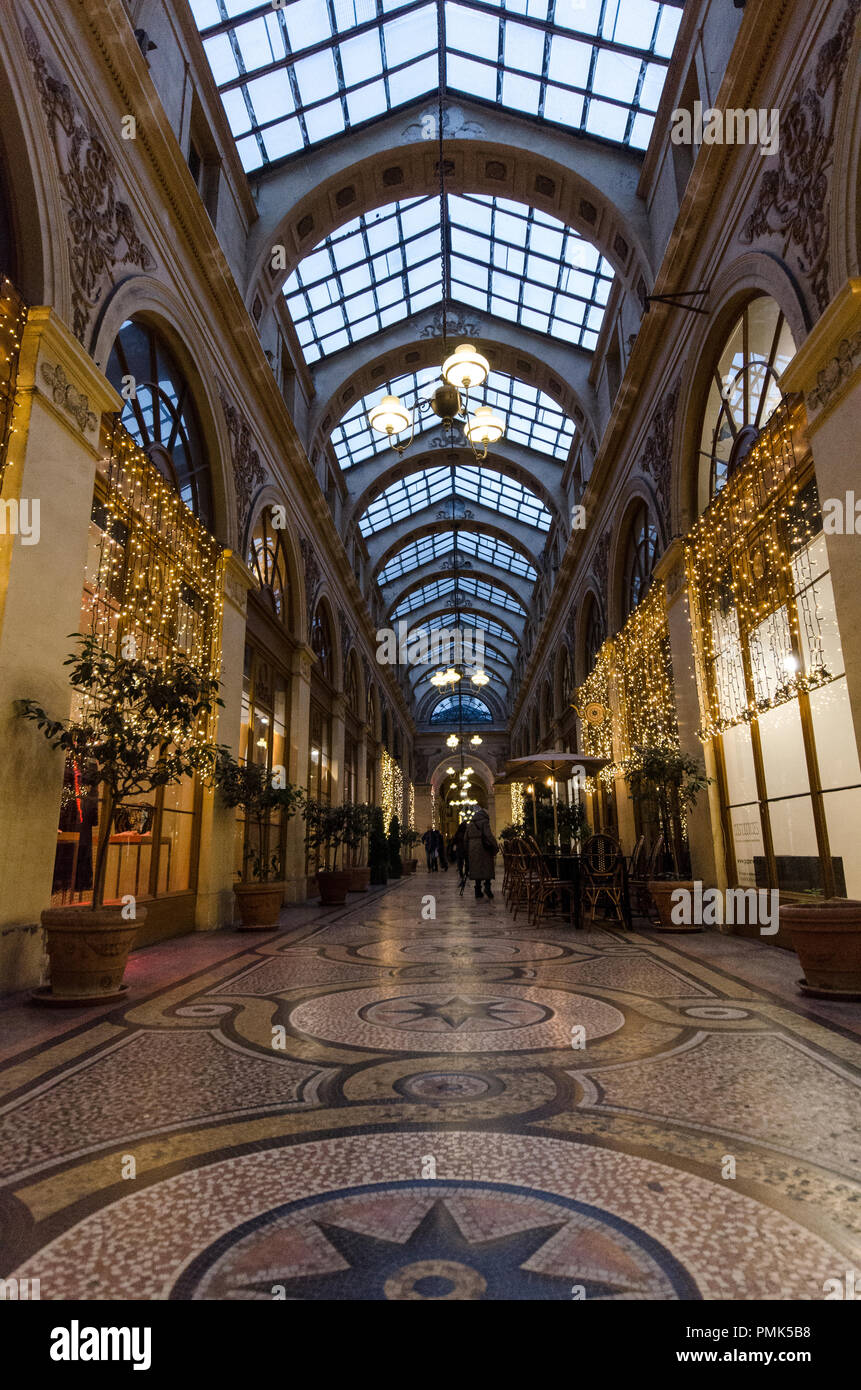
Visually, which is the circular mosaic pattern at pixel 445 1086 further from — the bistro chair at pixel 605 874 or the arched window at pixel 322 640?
the arched window at pixel 322 640

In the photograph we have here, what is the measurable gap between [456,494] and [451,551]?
13.3ft

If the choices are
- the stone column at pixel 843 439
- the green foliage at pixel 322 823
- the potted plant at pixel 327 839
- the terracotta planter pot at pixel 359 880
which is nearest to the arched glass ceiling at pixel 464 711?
the terracotta planter pot at pixel 359 880

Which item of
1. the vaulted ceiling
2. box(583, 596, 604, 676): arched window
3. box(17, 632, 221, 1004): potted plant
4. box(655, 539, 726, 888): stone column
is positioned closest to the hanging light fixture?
the vaulted ceiling

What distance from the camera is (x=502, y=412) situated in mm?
15852

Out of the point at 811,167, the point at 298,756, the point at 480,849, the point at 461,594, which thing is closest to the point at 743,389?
the point at 811,167

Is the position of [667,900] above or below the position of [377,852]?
below

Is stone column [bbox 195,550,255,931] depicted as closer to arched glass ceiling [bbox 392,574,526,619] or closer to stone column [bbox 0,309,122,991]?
stone column [bbox 0,309,122,991]

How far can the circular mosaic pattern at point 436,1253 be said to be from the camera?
1.25 meters

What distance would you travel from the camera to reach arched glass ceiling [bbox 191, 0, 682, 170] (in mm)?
7449

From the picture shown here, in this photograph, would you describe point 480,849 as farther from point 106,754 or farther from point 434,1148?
point 434,1148

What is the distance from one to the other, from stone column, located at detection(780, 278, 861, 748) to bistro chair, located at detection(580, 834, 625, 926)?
11.6 ft

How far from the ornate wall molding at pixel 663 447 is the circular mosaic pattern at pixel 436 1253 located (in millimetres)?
7542

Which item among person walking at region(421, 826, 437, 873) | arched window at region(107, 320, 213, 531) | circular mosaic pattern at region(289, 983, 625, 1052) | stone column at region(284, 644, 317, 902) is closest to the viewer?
circular mosaic pattern at region(289, 983, 625, 1052)

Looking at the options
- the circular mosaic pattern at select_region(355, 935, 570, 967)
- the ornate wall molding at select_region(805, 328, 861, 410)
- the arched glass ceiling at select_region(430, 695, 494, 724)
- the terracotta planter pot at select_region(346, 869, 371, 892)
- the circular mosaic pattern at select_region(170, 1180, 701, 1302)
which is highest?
the arched glass ceiling at select_region(430, 695, 494, 724)
